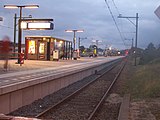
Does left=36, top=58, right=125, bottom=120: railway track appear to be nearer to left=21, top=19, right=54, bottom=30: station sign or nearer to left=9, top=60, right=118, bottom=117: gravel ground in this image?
left=9, top=60, right=118, bottom=117: gravel ground

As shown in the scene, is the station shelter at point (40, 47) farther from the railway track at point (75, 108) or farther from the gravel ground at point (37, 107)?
the railway track at point (75, 108)

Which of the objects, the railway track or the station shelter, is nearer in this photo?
the railway track

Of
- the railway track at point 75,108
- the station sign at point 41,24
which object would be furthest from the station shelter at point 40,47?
the railway track at point 75,108

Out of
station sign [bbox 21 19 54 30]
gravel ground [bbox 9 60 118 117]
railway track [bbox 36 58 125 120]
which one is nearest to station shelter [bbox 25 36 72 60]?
station sign [bbox 21 19 54 30]

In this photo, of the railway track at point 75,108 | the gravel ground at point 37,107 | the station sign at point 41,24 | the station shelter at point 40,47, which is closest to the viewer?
the railway track at point 75,108

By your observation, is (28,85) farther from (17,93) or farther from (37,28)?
(37,28)

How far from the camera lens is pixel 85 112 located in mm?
14234

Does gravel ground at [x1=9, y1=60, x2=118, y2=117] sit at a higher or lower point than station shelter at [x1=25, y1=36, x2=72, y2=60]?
lower

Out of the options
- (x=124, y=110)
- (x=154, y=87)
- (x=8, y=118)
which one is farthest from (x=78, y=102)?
(x=8, y=118)

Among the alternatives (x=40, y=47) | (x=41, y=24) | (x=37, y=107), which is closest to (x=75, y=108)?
(x=37, y=107)

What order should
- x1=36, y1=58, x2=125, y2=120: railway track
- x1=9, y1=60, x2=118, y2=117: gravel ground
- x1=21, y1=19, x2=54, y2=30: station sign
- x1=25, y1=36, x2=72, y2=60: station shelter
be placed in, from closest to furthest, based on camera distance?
1. x1=36, y1=58, x2=125, y2=120: railway track
2. x1=9, y1=60, x2=118, y2=117: gravel ground
3. x1=21, y1=19, x2=54, y2=30: station sign
4. x1=25, y1=36, x2=72, y2=60: station shelter

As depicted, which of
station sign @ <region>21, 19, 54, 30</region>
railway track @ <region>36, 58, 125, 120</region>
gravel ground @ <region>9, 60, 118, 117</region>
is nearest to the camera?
railway track @ <region>36, 58, 125, 120</region>

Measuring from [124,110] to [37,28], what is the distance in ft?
76.6

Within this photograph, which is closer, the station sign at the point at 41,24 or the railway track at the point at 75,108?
the railway track at the point at 75,108
